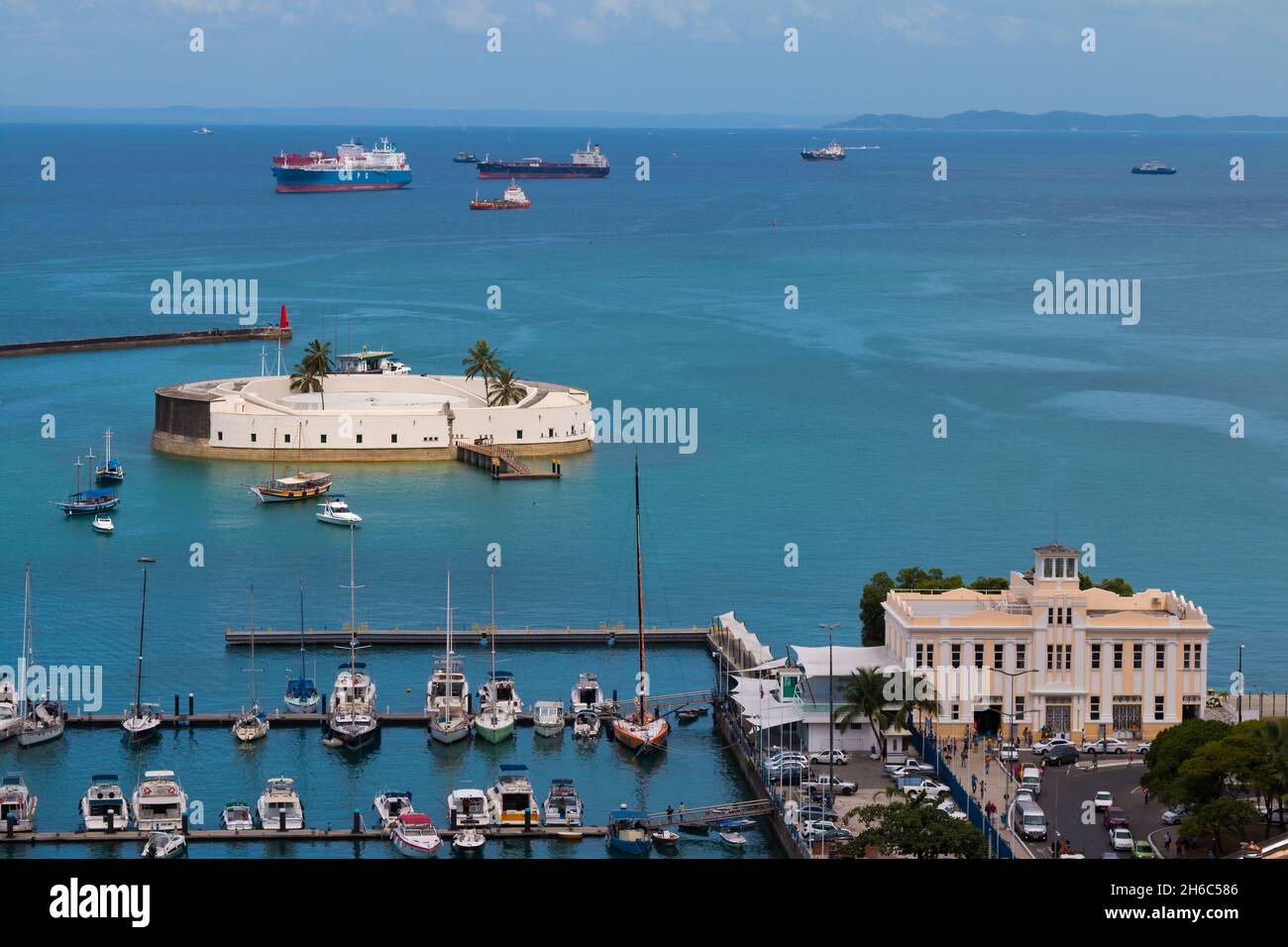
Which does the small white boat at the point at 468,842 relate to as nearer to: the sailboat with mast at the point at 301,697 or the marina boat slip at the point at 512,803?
the marina boat slip at the point at 512,803

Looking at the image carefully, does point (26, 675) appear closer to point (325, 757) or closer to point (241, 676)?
point (241, 676)

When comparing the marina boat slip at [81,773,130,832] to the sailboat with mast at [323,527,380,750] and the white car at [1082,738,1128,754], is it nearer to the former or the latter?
the sailboat with mast at [323,527,380,750]

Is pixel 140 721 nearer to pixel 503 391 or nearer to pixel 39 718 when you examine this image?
pixel 39 718

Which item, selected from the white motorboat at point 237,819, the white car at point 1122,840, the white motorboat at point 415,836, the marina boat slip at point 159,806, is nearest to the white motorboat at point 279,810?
the white motorboat at point 237,819

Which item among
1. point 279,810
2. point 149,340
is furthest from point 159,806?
point 149,340
